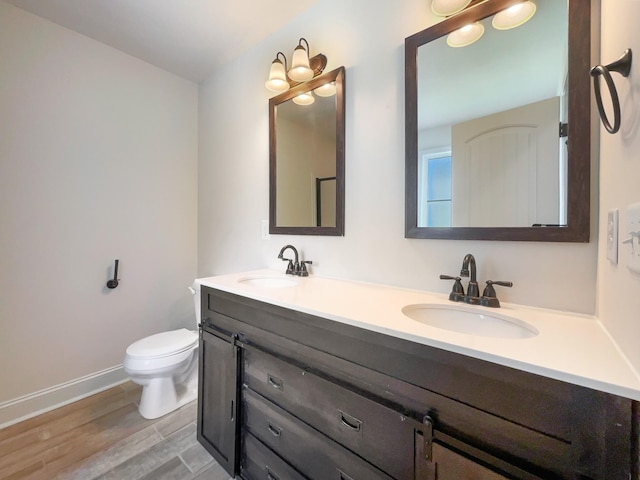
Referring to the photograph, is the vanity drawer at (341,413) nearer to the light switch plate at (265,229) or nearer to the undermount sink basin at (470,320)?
the undermount sink basin at (470,320)

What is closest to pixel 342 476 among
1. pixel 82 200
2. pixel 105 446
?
pixel 105 446

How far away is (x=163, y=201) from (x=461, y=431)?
2.48 metres

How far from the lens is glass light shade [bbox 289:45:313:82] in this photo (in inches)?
58.9

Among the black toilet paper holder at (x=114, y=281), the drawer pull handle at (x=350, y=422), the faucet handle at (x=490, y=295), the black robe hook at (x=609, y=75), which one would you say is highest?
the black robe hook at (x=609, y=75)

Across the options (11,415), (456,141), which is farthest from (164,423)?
(456,141)

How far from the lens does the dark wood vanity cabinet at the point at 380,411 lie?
54 centimetres

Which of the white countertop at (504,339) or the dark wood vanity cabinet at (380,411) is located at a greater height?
the white countertop at (504,339)

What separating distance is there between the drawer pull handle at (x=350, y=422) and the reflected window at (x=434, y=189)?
0.80 metres

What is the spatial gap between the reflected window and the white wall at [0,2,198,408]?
2082mm

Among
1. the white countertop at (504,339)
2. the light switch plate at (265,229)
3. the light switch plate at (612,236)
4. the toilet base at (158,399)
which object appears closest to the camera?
the white countertop at (504,339)

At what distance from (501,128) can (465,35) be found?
0.42 meters

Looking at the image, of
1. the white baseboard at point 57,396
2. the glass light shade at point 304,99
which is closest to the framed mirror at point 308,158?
the glass light shade at point 304,99

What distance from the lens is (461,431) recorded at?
2.17ft

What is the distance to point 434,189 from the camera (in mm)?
1181
